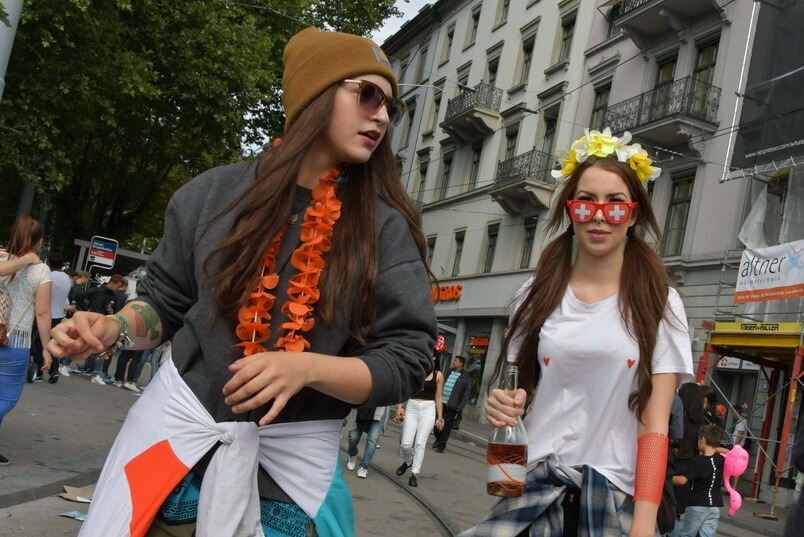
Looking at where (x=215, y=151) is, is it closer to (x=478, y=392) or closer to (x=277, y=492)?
(x=478, y=392)

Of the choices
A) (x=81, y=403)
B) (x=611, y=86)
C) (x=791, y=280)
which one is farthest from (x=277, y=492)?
(x=611, y=86)

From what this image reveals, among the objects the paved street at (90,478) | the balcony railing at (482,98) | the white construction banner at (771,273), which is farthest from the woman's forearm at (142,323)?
the balcony railing at (482,98)

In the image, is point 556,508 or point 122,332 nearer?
point 122,332

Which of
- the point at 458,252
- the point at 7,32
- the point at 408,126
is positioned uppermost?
the point at 408,126

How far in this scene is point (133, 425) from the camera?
6.04ft

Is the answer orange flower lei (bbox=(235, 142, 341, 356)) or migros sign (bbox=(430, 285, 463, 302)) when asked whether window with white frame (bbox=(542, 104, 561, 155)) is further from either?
orange flower lei (bbox=(235, 142, 341, 356))

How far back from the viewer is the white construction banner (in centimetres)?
1548

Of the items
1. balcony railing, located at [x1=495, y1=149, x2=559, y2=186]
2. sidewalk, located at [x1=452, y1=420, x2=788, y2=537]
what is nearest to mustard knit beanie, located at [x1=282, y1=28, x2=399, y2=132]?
sidewalk, located at [x1=452, y1=420, x2=788, y2=537]

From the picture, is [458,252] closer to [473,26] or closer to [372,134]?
[473,26]

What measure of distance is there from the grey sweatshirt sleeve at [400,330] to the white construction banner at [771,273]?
48.2 ft

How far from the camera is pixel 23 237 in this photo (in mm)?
6371

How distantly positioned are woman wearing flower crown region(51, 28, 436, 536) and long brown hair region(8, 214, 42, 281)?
474 centimetres

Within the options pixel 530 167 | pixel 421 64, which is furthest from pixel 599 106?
pixel 421 64

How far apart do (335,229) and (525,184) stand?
2565cm
